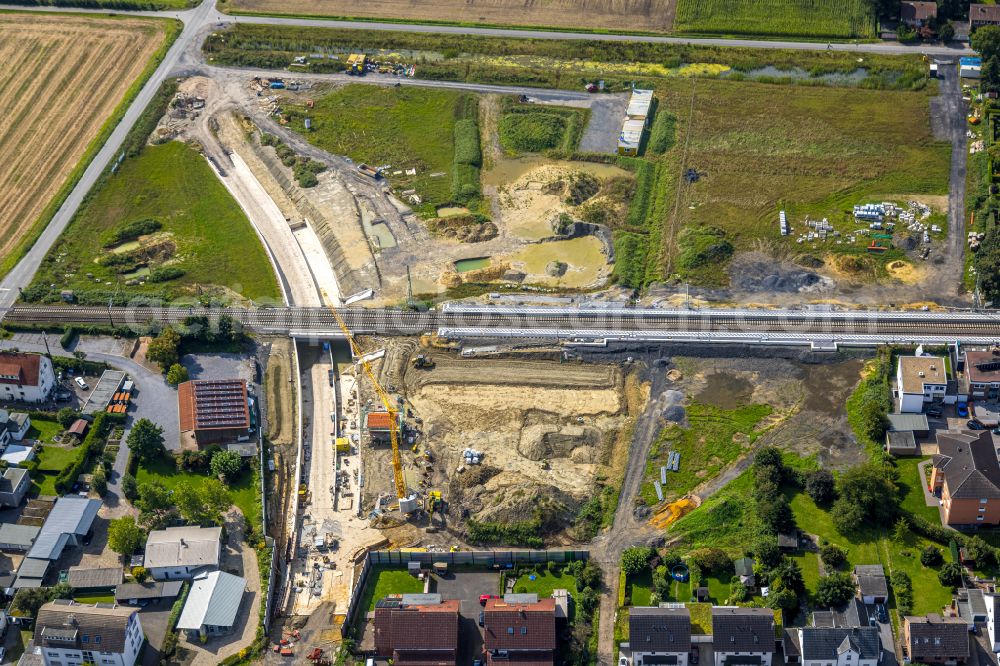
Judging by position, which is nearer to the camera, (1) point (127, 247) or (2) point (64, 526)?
(2) point (64, 526)

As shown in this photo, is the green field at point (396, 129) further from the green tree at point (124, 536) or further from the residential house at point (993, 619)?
the residential house at point (993, 619)

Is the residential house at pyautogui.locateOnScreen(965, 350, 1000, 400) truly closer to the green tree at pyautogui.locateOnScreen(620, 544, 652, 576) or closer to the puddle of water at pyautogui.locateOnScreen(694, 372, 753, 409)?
the puddle of water at pyautogui.locateOnScreen(694, 372, 753, 409)

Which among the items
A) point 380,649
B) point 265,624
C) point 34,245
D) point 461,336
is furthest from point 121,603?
point 34,245

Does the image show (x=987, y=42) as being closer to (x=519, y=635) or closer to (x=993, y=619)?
(x=993, y=619)

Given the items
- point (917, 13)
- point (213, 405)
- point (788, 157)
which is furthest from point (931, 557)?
point (917, 13)

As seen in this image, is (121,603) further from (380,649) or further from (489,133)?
(489,133)

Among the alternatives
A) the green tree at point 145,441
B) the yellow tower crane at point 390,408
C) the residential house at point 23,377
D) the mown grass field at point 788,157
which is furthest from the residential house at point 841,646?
the residential house at point 23,377

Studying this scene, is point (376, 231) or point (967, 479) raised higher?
point (376, 231)
